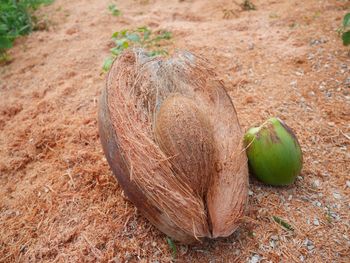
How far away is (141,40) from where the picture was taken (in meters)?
3.77

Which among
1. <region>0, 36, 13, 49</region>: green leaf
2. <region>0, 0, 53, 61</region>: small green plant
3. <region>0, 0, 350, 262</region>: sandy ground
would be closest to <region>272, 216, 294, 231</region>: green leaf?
<region>0, 0, 350, 262</region>: sandy ground

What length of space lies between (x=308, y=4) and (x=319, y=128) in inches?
96.0

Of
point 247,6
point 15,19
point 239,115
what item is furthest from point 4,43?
point 247,6

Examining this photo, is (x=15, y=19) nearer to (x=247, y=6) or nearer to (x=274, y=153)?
(x=247, y=6)

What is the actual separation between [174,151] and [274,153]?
23.8 inches

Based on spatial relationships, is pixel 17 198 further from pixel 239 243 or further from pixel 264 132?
pixel 264 132

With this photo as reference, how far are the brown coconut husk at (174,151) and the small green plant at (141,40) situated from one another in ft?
4.84

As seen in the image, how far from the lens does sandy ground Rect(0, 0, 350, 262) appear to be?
5.63 feet

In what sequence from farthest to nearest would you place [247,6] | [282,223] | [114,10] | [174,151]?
[114,10], [247,6], [282,223], [174,151]

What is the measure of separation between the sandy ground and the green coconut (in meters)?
0.13

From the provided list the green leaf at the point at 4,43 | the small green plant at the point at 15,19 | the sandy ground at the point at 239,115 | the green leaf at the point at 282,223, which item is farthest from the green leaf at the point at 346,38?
the small green plant at the point at 15,19

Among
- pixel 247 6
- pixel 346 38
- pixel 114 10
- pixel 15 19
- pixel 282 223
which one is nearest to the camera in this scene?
pixel 282 223

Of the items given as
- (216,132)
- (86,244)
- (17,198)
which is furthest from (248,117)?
(17,198)

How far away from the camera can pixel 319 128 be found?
2328 mm
